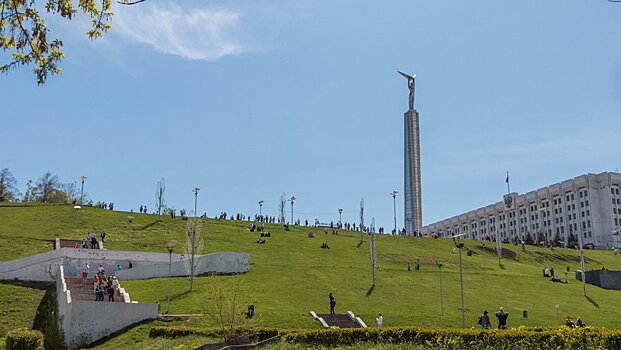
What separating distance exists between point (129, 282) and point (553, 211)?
134 m

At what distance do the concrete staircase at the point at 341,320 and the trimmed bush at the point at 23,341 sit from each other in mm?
16985

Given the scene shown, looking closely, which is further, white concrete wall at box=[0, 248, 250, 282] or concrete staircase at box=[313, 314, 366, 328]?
white concrete wall at box=[0, 248, 250, 282]

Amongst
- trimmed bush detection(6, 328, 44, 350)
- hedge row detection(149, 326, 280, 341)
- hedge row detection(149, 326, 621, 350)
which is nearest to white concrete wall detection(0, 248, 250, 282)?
hedge row detection(149, 326, 280, 341)

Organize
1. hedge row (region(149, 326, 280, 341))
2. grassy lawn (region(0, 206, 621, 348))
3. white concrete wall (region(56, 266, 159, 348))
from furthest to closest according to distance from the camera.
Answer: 1. grassy lawn (region(0, 206, 621, 348))
2. white concrete wall (region(56, 266, 159, 348))
3. hedge row (region(149, 326, 280, 341))

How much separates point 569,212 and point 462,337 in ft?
470

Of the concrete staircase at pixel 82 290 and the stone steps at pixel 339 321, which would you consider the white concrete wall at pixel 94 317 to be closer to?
the concrete staircase at pixel 82 290

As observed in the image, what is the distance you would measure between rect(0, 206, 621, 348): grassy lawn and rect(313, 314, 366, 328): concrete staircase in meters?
1.18

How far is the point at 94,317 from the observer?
37125 mm

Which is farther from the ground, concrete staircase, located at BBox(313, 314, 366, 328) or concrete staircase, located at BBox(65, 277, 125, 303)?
concrete staircase, located at BBox(65, 277, 125, 303)

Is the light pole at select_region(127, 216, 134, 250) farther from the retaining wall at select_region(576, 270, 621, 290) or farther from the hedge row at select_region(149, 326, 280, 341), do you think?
the retaining wall at select_region(576, 270, 621, 290)

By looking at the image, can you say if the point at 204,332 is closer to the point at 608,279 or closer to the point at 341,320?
the point at 341,320

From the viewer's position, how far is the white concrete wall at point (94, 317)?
36.4m

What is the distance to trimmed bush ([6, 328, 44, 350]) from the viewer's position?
29594mm

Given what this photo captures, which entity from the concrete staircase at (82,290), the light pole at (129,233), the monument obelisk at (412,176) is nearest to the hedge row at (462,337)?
the concrete staircase at (82,290)
